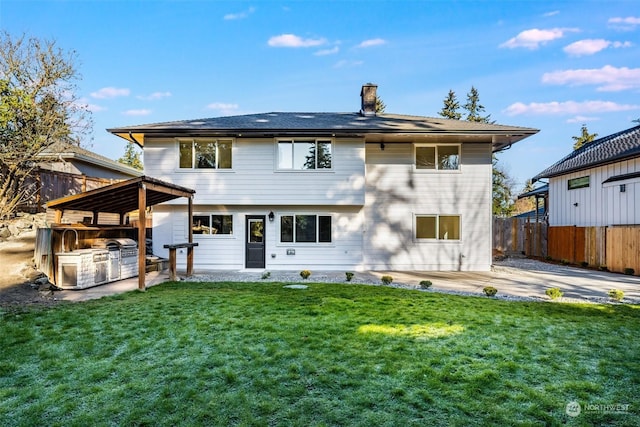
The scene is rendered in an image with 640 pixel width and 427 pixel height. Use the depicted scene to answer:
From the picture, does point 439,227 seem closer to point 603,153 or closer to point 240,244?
point 240,244

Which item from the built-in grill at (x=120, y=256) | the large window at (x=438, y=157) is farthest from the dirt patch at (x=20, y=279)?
the large window at (x=438, y=157)

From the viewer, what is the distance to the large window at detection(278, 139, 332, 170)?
12766 mm

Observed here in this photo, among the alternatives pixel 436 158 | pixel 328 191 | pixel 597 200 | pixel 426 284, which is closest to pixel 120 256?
pixel 328 191

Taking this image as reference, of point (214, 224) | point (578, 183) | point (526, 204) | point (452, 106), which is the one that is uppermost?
point (452, 106)

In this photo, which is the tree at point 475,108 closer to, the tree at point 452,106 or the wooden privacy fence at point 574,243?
the tree at point 452,106

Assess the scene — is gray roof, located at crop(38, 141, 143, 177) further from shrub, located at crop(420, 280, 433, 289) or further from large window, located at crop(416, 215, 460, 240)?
large window, located at crop(416, 215, 460, 240)

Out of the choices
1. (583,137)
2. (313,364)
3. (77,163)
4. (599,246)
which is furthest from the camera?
(583,137)

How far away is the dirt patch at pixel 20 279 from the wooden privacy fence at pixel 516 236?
18.9 m

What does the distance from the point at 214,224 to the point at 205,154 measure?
8.63 ft

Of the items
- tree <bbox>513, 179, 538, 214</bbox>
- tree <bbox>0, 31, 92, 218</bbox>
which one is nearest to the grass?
tree <bbox>0, 31, 92, 218</bbox>

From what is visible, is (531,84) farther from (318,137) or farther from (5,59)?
(5,59)

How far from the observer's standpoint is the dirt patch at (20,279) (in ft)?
23.3

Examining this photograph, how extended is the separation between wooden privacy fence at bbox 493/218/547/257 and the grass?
12.4 metres

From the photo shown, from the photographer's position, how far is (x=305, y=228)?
13.0 meters
